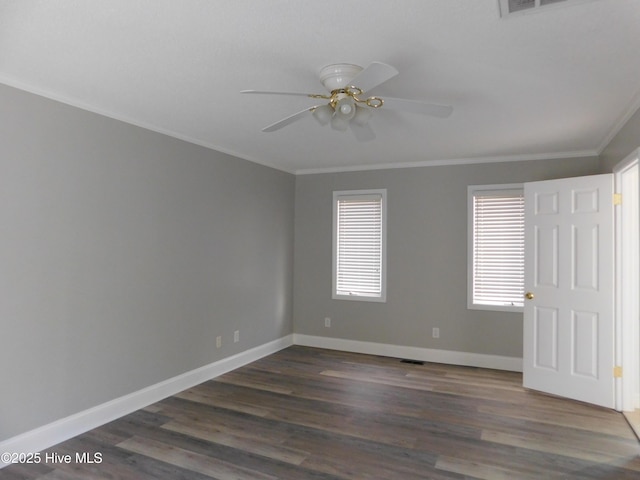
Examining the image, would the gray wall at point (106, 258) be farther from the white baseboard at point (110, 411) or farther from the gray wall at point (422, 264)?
the gray wall at point (422, 264)

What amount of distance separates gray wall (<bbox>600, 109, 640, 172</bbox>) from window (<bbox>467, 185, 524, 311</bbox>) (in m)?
0.92

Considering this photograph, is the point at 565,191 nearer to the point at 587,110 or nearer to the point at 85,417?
the point at 587,110

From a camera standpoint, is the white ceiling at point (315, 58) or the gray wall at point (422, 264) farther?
the gray wall at point (422, 264)

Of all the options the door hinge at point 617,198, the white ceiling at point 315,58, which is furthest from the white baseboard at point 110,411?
the door hinge at point 617,198

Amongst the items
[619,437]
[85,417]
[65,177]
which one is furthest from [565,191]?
[85,417]

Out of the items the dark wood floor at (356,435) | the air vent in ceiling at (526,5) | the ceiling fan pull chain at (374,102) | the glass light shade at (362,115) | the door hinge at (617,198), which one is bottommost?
the dark wood floor at (356,435)

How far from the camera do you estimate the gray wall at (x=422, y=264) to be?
4.89 meters

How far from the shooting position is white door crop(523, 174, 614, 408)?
12.4ft

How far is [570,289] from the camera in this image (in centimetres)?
399

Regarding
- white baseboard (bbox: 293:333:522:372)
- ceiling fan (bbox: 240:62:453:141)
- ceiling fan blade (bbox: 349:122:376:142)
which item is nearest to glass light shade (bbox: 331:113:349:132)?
ceiling fan (bbox: 240:62:453:141)

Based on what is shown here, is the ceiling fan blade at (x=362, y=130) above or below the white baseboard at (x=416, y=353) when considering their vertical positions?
above

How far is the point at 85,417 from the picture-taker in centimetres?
315

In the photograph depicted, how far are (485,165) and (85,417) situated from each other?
4755 mm

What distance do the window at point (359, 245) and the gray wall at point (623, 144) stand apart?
243 cm
